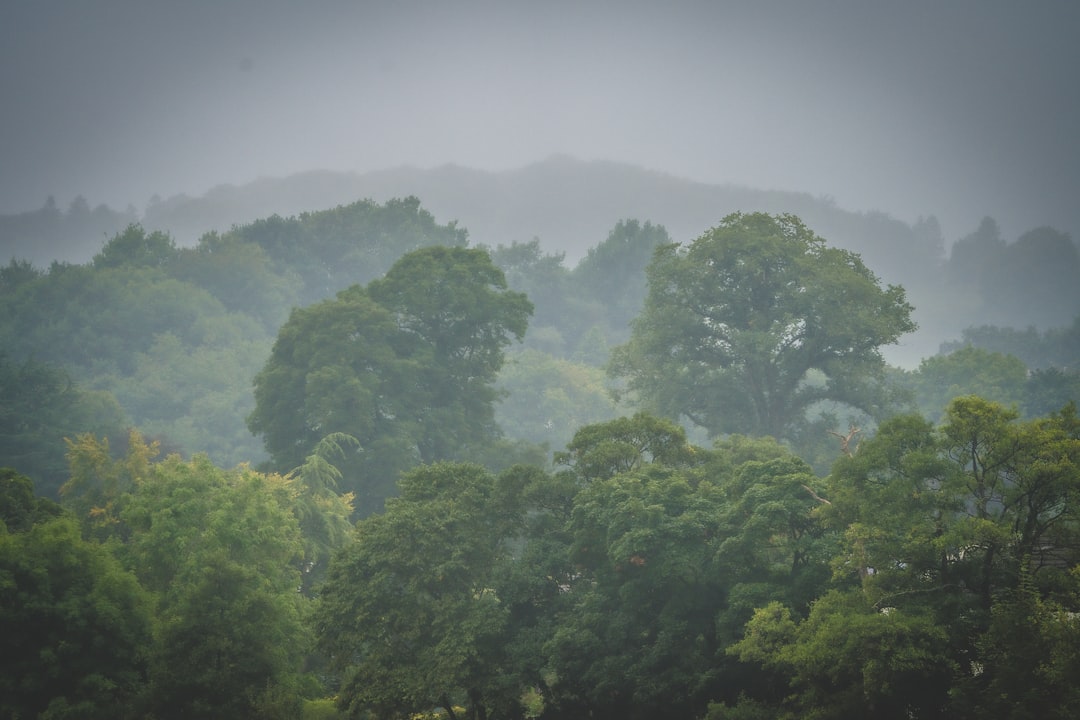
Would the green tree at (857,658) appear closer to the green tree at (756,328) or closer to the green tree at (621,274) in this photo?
the green tree at (756,328)

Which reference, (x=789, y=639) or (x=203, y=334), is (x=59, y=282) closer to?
(x=203, y=334)

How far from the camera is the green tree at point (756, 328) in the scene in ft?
163

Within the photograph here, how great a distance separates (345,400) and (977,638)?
111ft

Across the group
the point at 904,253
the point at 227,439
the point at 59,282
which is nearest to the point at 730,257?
the point at 227,439

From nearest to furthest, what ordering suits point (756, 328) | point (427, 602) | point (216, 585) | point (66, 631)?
point (66, 631) → point (216, 585) → point (427, 602) → point (756, 328)

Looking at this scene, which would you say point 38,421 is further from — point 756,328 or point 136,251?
point 136,251

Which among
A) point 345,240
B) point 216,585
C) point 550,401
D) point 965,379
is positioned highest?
point 345,240

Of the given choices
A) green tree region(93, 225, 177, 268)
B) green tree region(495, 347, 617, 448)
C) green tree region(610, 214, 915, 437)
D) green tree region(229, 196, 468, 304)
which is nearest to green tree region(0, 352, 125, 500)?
green tree region(610, 214, 915, 437)

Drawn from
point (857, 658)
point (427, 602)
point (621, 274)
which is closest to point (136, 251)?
point (621, 274)

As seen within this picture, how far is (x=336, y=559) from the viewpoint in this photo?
90.4 ft

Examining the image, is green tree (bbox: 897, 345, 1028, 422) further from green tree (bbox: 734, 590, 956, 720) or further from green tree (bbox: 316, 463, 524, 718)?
green tree (bbox: 734, 590, 956, 720)

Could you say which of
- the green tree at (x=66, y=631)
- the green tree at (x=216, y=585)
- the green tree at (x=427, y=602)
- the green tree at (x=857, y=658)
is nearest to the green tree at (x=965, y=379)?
the green tree at (x=427, y=602)

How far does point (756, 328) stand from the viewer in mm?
50719

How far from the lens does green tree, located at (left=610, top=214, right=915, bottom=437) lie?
1954 inches
